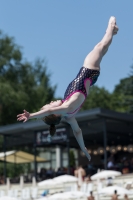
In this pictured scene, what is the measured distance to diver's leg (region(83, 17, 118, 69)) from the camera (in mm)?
7559

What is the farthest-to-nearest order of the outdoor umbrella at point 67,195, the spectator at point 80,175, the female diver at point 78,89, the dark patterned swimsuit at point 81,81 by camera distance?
the spectator at point 80,175 → the outdoor umbrella at point 67,195 → the dark patterned swimsuit at point 81,81 → the female diver at point 78,89

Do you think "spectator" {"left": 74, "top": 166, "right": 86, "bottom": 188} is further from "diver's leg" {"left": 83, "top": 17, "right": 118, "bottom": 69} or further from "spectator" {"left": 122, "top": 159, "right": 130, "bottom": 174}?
"diver's leg" {"left": 83, "top": 17, "right": 118, "bottom": 69}

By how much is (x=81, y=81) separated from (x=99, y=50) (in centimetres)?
57

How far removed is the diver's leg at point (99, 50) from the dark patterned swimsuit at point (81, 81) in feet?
0.30

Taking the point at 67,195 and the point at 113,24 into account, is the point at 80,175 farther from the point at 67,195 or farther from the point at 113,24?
the point at 113,24

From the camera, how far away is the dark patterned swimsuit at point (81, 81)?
733 centimetres

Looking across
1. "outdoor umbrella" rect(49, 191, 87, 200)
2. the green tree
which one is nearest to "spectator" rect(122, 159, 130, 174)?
"outdoor umbrella" rect(49, 191, 87, 200)

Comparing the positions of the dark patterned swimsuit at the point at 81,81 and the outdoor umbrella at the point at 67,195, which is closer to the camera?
the dark patterned swimsuit at the point at 81,81

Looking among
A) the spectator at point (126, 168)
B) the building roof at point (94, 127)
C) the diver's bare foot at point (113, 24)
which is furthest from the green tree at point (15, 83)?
the diver's bare foot at point (113, 24)

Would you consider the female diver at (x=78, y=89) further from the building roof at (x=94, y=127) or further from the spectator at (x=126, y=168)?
the spectator at (x=126, y=168)

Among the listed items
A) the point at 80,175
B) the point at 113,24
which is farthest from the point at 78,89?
the point at 80,175

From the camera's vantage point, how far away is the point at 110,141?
31.7 m

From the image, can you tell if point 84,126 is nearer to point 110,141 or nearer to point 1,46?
point 110,141

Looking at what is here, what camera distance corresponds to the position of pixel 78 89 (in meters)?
7.32
